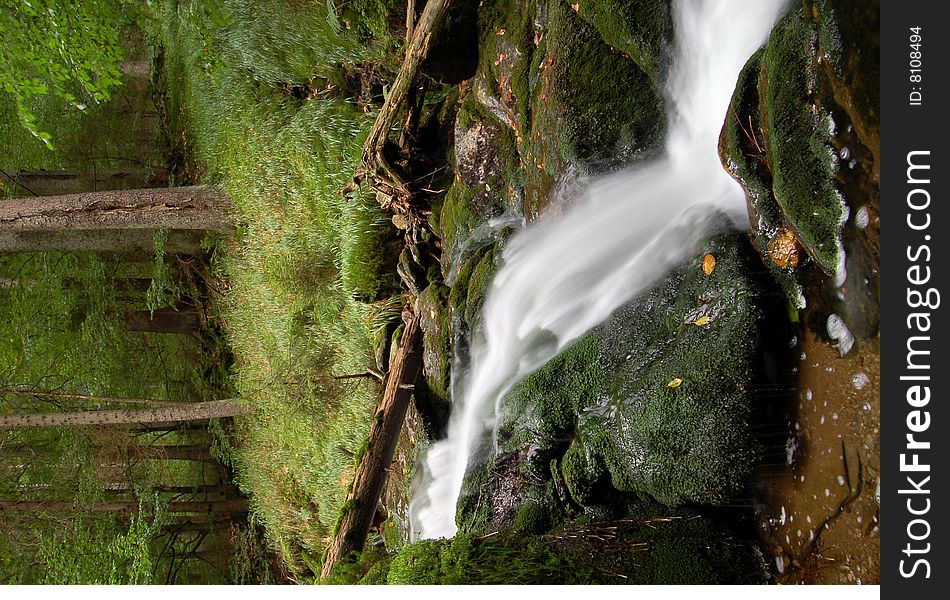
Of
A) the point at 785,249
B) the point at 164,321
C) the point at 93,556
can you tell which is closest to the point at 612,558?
the point at 785,249

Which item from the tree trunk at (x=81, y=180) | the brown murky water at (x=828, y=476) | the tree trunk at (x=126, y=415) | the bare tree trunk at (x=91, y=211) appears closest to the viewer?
the brown murky water at (x=828, y=476)

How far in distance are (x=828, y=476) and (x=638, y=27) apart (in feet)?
4.78

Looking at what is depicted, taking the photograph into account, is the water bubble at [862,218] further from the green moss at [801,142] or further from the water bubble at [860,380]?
the water bubble at [860,380]

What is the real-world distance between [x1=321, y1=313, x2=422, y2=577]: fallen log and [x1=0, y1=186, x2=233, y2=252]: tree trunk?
2.02 meters

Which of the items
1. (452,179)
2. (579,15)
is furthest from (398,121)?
(579,15)

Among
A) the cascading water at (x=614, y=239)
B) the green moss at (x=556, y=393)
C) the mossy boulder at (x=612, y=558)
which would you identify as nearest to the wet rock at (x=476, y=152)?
the cascading water at (x=614, y=239)

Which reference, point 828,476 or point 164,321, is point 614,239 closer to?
point 828,476

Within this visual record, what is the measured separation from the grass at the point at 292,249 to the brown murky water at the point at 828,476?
7.71 ft

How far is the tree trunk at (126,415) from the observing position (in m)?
4.71

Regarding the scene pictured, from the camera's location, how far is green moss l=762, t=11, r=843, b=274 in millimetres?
1610

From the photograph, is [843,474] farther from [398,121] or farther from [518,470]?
[398,121]

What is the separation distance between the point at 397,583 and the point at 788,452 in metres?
1.25

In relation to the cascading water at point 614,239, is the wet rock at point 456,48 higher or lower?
higher

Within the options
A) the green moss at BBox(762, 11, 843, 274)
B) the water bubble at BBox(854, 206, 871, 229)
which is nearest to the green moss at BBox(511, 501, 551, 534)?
the green moss at BBox(762, 11, 843, 274)
